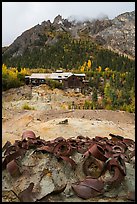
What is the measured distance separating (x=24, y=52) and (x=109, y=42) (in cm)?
1924

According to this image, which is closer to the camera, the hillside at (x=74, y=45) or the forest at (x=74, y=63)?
the forest at (x=74, y=63)

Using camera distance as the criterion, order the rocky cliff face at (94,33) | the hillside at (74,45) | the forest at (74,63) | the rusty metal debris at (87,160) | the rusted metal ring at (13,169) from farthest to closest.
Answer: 1. the rocky cliff face at (94,33)
2. the hillside at (74,45)
3. the forest at (74,63)
4. the rusted metal ring at (13,169)
5. the rusty metal debris at (87,160)

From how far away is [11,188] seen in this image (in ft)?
10.3

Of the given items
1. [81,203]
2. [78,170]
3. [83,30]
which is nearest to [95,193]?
[81,203]

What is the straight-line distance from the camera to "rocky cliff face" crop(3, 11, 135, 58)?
61062mm

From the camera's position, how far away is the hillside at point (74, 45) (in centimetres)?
4444

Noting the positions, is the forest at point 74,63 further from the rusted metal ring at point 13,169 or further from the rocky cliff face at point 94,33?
the rusted metal ring at point 13,169

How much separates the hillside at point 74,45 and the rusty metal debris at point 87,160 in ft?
117

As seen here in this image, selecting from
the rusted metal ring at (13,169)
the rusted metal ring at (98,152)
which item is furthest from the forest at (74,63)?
the rusted metal ring at (13,169)

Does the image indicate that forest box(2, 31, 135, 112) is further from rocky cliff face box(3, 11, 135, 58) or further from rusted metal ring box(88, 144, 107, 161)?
rusted metal ring box(88, 144, 107, 161)

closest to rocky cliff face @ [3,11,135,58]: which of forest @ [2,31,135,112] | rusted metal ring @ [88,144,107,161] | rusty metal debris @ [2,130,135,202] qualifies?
forest @ [2,31,135,112]

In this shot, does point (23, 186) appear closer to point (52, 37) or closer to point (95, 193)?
point (95, 193)

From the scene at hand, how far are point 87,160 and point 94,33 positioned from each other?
71.8 meters

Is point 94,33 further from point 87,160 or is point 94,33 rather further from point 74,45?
point 87,160
